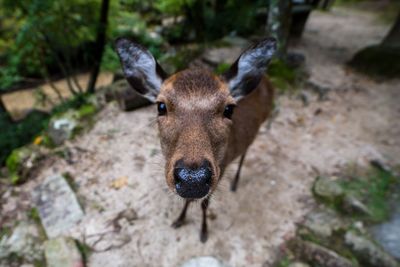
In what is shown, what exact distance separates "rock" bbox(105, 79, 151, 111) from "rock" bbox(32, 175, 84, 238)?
6.42 feet

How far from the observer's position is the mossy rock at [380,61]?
23.9 ft

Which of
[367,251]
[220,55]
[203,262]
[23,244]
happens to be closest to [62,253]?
[23,244]

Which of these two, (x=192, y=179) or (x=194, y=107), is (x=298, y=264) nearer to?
(x=192, y=179)

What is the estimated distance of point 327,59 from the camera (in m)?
8.62

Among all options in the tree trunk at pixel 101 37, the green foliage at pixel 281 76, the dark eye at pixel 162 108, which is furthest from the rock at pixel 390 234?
the tree trunk at pixel 101 37

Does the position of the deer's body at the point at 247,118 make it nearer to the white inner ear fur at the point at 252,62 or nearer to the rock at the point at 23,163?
the white inner ear fur at the point at 252,62

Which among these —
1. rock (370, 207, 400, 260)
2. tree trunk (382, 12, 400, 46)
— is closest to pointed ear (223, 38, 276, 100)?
rock (370, 207, 400, 260)

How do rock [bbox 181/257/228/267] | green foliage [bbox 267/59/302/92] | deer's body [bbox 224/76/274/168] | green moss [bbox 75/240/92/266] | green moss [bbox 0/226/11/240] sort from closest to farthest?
rock [bbox 181/257/228/267], green moss [bbox 75/240/92/266], deer's body [bbox 224/76/274/168], green moss [bbox 0/226/11/240], green foliage [bbox 267/59/302/92]

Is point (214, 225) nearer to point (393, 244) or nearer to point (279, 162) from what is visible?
point (279, 162)

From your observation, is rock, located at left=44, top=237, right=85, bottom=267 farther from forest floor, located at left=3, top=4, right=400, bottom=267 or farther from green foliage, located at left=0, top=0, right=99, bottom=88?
green foliage, located at left=0, top=0, right=99, bottom=88

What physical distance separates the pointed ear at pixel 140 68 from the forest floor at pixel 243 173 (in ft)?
3.12

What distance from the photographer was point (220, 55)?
757 cm

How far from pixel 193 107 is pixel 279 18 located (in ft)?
15.4

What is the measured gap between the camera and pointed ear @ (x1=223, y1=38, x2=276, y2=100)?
3.12 metres
